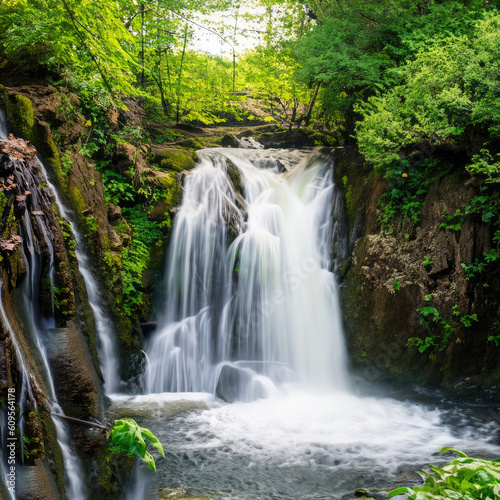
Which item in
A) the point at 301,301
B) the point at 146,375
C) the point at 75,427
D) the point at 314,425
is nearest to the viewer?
the point at 75,427

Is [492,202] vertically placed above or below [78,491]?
above

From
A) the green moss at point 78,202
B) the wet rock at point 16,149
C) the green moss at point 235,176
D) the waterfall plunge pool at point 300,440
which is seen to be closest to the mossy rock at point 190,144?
the green moss at point 235,176

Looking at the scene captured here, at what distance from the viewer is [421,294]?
277 inches

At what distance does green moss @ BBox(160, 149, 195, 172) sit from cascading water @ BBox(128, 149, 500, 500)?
11.9 inches

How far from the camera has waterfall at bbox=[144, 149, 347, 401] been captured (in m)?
7.39

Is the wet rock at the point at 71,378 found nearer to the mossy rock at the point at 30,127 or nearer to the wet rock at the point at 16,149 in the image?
the wet rock at the point at 16,149

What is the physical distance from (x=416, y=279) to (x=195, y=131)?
10.4 meters

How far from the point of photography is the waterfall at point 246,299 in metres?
7.39

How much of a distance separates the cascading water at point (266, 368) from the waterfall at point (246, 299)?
0.02 metres

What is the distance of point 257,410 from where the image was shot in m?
6.37

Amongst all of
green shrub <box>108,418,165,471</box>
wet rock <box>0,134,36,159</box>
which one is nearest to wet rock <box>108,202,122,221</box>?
wet rock <box>0,134,36,159</box>

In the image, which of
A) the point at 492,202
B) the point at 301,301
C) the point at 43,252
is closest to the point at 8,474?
the point at 43,252

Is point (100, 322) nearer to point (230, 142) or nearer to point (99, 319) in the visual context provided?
point (99, 319)

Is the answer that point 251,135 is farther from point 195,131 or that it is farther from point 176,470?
point 176,470
